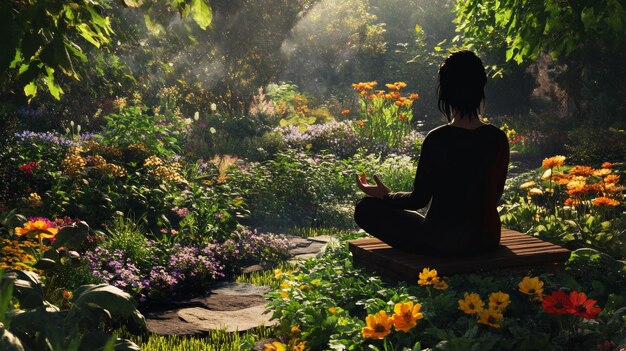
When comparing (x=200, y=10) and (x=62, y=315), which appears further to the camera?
(x=200, y=10)

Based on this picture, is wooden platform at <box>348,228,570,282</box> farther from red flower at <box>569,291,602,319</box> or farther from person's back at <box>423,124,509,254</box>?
red flower at <box>569,291,602,319</box>

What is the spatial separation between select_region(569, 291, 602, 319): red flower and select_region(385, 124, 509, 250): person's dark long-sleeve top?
1.47 meters

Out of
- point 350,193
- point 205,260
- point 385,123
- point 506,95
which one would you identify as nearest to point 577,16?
point 205,260

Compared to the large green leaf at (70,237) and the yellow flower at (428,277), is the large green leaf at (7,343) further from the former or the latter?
the large green leaf at (70,237)

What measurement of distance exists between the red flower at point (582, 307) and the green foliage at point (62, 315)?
215 cm

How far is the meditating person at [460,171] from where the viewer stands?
486 centimetres

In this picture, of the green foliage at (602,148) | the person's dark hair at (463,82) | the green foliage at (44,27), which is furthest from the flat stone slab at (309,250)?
the green foliage at (602,148)

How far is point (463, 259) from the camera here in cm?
498

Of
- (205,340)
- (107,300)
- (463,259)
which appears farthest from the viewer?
(205,340)

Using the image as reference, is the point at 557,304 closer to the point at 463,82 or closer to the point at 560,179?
the point at 463,82

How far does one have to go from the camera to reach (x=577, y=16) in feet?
22.1

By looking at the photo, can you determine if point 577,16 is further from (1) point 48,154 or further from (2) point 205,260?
(1) point 48,154

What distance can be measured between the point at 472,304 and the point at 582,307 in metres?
0.55

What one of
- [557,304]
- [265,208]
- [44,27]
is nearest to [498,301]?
[557,304]
